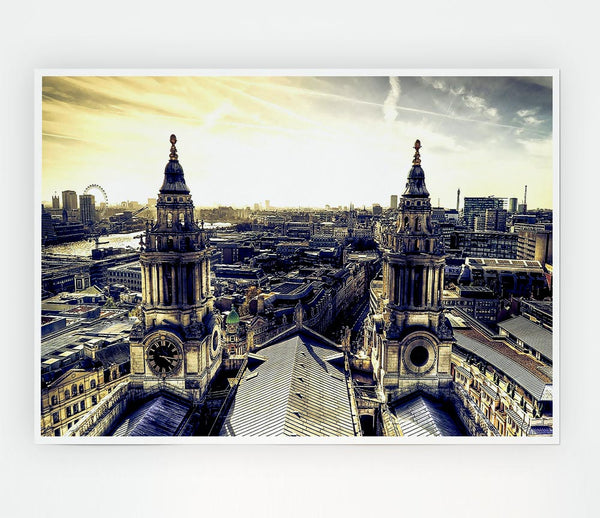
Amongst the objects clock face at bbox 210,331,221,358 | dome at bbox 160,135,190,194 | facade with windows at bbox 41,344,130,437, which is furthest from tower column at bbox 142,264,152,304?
dome at bbox 160,135,190,194

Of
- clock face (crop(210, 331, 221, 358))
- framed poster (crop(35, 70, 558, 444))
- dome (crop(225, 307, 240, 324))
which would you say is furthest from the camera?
dome (crop(225, 307, 240, 324))

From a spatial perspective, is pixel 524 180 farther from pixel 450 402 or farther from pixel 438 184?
pixel 450 402

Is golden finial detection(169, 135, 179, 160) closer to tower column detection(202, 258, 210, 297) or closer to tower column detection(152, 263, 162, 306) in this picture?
tower column detection(202, 258, 210, 297)

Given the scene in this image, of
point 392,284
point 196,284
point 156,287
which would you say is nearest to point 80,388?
point 156,287

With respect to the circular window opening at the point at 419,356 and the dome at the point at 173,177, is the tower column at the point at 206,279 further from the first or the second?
the circular window opening at the point at 419,356
